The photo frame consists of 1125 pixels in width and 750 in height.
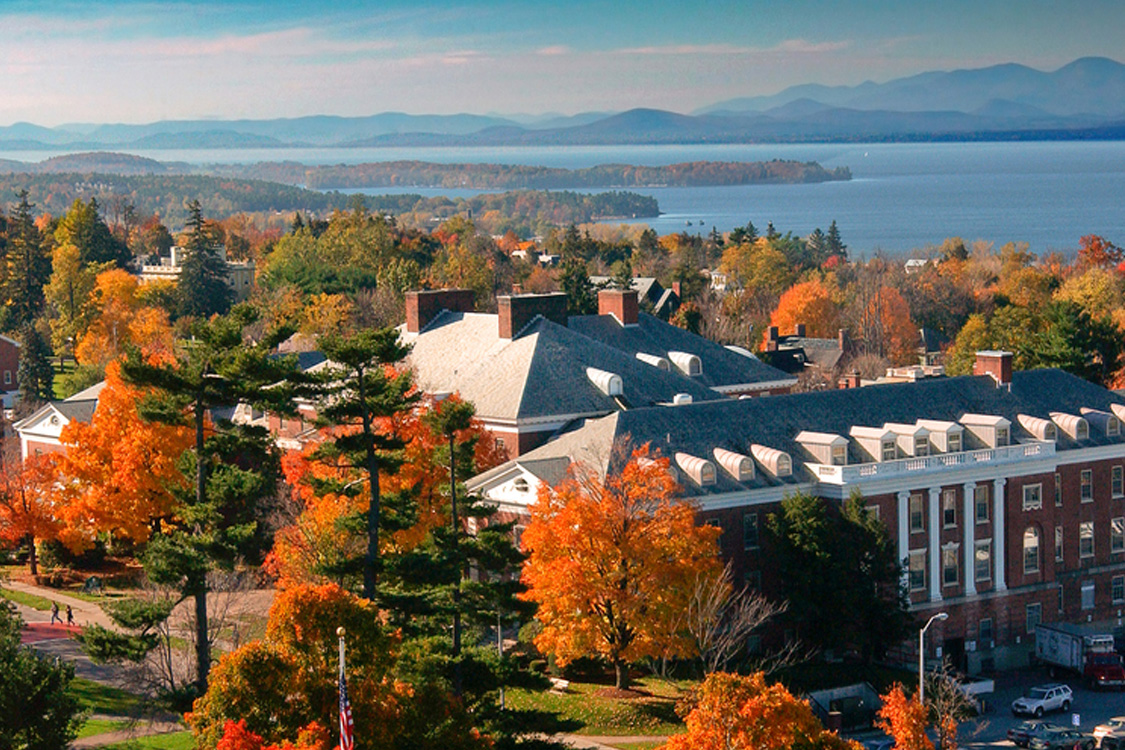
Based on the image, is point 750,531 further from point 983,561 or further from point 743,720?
point 743,720

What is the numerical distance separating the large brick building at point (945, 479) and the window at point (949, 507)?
53 mm

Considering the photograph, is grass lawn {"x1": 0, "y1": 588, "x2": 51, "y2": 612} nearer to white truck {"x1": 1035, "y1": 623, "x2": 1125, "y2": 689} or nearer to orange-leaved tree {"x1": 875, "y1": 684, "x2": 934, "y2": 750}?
white truck {"x1": 1035, "y1": 623, "x2": 1125, "y2": 689}

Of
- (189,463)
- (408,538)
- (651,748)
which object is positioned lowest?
(651,748)

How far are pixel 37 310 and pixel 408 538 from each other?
94136mm

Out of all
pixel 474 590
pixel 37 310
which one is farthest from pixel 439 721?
pixel 37 310

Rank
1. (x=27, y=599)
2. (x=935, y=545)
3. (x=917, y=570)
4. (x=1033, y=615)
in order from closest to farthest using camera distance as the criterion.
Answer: (x=917, y=570), (x=935, y=545), (x=1033, y=615), (x=27, y=599)

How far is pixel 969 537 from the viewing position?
63.1m

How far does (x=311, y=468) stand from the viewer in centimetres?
5841

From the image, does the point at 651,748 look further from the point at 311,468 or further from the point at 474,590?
the point at 311,468

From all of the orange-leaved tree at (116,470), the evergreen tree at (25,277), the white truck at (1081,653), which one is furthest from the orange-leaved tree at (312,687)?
the evergreen tree at (25,277)

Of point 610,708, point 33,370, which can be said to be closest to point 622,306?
point 610,708

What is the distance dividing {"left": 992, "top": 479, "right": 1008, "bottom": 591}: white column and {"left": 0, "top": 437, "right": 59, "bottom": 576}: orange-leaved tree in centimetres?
3714

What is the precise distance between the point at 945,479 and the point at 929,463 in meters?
0.87

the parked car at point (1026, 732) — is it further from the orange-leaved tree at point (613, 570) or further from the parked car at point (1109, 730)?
the orange-leaved tree at point (613, 570)
